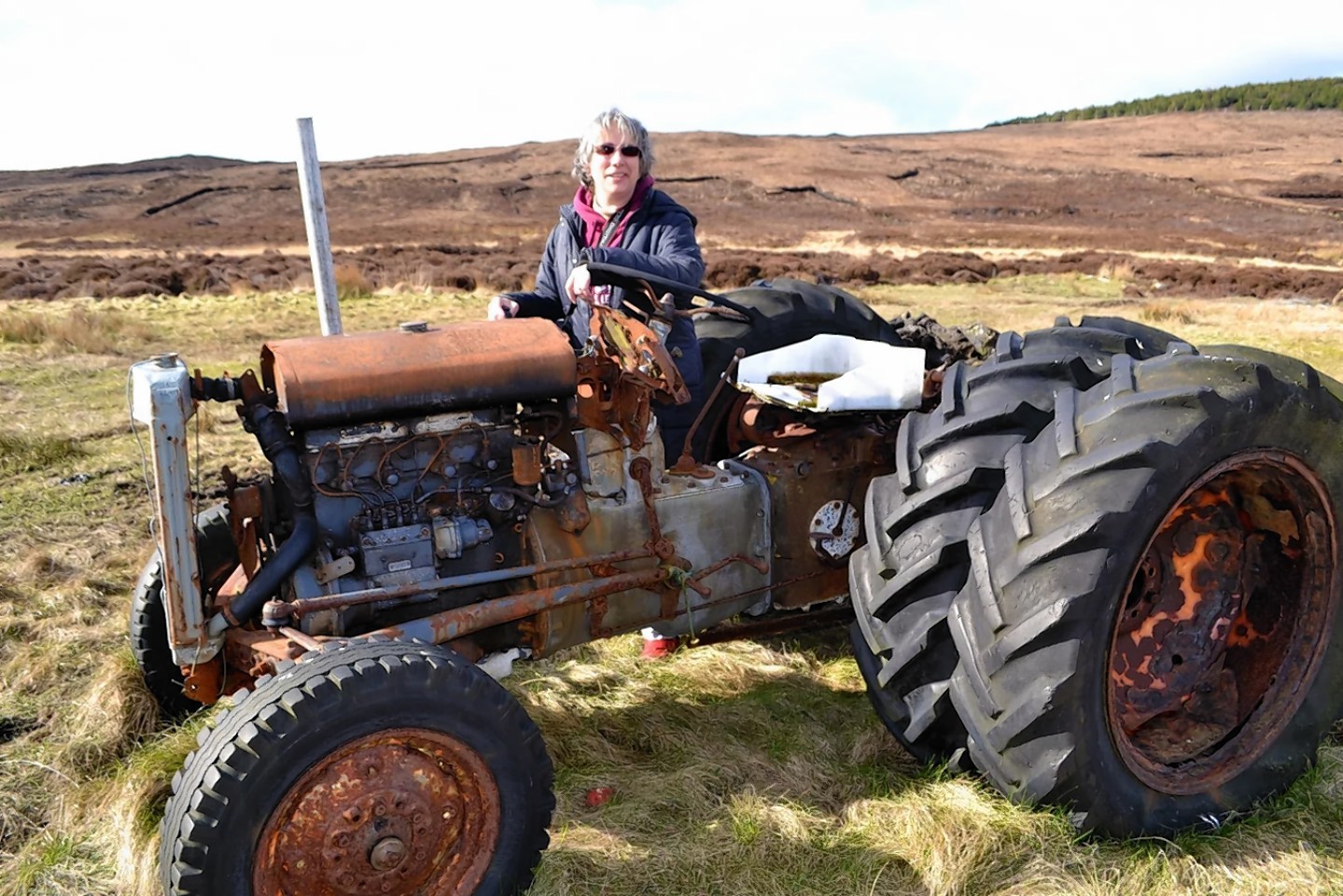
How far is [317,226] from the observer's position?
5.59 meters

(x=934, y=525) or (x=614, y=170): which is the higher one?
(x=614, y=170)

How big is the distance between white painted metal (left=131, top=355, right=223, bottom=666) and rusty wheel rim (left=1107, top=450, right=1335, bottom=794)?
2640 mm

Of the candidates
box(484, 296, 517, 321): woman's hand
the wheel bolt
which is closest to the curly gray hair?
box(484, 296, 517, 321): woman's hand

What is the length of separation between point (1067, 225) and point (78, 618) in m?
41.3

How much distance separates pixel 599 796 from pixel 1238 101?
4168 inches

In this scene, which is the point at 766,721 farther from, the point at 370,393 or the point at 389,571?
the point at 370,393

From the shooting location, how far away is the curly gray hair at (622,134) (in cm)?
374

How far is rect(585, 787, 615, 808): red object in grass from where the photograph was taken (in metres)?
3.11

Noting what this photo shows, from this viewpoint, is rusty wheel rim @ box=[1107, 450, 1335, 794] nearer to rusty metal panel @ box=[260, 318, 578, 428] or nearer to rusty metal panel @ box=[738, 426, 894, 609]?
rusty metal panel @ box=[738, 426, 894, 609]

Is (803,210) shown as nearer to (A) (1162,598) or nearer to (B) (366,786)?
(A) (1162,598)

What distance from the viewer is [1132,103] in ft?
330

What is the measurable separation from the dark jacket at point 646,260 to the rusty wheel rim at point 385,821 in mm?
1644

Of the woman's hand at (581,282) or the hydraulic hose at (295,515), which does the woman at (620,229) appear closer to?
the woman's hand at (581,282)

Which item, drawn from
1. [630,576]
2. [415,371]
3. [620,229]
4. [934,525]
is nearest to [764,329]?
[620,229]
